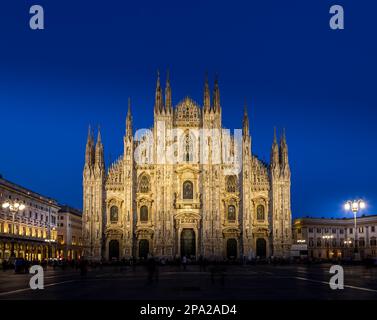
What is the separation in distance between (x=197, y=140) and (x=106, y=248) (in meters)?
19.3

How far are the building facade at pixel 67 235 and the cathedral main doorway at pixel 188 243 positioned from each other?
143 feet

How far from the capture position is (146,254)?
269ft

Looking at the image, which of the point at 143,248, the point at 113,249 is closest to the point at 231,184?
the point at 143,248

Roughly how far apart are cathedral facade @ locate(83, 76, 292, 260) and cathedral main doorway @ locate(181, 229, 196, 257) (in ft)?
0.45

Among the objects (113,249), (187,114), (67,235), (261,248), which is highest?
(187,114)

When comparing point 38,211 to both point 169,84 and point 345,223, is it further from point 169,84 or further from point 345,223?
point 345,223

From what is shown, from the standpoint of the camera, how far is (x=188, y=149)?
271 feet

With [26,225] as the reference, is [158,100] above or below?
above

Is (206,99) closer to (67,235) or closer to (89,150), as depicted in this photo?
(89,150)

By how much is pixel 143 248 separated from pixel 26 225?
17.8m

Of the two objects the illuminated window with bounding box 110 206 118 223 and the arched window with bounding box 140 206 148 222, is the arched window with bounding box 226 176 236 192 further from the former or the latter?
the illuminated window with bounding box 110 206 118 223

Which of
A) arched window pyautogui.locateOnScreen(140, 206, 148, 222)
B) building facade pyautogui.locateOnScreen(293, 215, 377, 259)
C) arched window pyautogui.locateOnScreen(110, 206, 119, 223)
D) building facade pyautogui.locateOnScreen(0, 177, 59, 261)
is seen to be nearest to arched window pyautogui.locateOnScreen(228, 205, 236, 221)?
arched window pyautogui.locateOnScreen(140, 206, 148, 222)
